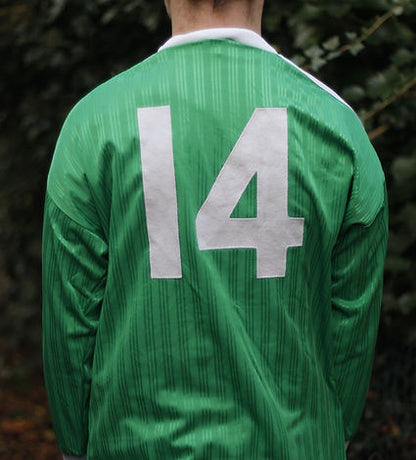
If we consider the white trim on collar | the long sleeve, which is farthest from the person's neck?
the long sleeve

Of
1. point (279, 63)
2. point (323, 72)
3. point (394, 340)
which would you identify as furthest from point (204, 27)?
point (394, 340)

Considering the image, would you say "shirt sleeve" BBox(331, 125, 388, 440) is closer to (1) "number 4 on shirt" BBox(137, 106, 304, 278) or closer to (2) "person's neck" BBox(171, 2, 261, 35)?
(1) "number 4 on shirt" BBox(137, 106, 304, 278)

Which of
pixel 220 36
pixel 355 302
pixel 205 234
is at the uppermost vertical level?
pixel 220 36

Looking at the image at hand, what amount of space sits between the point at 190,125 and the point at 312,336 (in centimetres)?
47

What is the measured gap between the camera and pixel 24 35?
11.5 feet

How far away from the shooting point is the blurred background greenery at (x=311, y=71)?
8.50 ft

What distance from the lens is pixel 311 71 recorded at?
2.72 metres

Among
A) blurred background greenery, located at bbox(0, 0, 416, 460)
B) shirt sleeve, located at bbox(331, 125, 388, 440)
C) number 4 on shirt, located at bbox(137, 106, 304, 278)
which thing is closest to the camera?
number 4 on shirt, located at bbox(137, 106, 304, 278)

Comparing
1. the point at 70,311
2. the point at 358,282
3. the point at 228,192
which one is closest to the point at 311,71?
the point at 358,282

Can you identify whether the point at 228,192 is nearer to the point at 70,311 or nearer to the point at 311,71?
the point at 70,311

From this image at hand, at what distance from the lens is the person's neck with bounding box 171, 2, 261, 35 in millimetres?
1592

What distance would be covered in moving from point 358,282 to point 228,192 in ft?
Result: 1.20

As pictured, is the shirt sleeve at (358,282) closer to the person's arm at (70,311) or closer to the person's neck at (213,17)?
the person's neck at (213,17)

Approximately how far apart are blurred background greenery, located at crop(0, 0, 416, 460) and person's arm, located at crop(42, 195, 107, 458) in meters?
1.14
